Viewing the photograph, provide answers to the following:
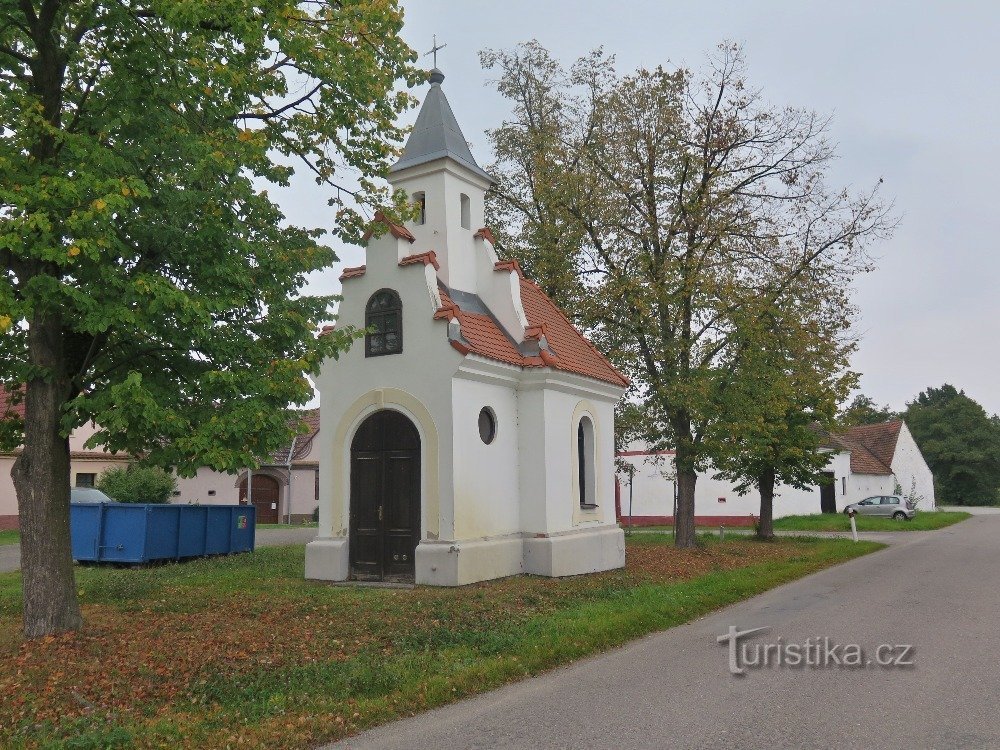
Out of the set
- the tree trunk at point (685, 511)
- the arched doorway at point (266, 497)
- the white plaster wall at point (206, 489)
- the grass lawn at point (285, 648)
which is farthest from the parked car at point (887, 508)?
the white plaster wall at point (206, 489)

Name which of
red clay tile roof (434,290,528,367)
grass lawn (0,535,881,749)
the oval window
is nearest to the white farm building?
red clay tile roof (434,290,528,367)

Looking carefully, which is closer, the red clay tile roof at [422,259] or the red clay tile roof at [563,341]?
the red clay tile roof at [422,259]

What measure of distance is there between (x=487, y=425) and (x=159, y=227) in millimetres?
7693

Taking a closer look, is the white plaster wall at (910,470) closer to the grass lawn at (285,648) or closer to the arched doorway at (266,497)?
the arched doorway at (266,497)

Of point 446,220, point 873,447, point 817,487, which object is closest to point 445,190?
point 446,220

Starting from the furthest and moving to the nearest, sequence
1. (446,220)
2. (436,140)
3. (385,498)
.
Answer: (436,140) < (446,220) < (385,498)

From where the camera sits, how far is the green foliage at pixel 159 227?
7.38 m

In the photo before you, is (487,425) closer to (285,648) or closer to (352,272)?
(352,272)

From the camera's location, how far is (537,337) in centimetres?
1532

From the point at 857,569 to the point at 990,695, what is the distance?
37.6 feet

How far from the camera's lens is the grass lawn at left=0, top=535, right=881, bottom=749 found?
6.04m

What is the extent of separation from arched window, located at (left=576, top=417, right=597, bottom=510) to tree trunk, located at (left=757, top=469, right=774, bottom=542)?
1113 cm

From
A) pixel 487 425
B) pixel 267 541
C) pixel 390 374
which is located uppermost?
pixel 390 374

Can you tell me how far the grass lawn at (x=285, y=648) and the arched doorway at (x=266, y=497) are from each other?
27826 mm
